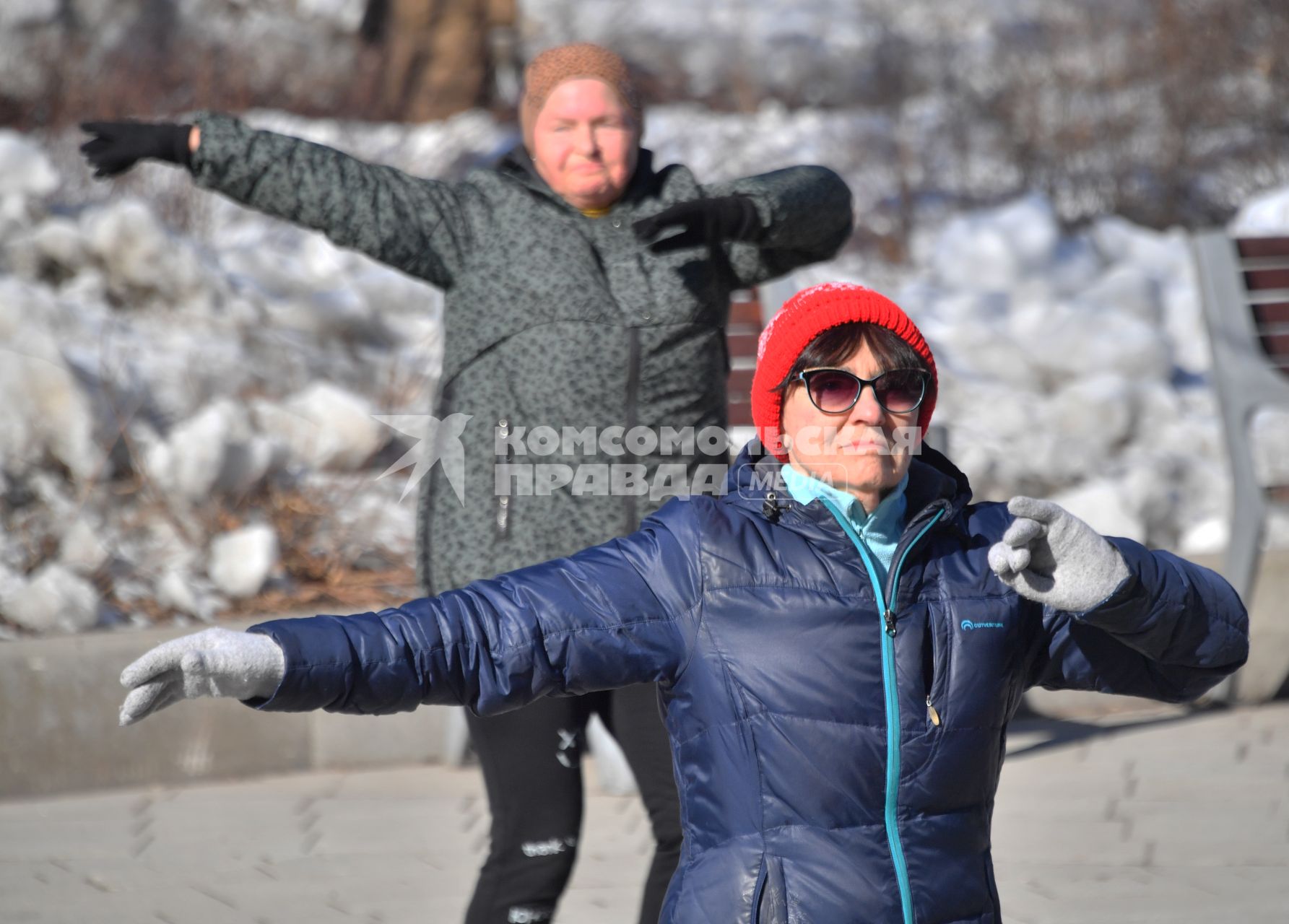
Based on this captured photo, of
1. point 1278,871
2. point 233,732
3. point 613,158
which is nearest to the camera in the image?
point 613,158

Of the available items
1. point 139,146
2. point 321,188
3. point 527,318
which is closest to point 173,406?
point 139,146

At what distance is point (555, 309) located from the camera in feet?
9.01

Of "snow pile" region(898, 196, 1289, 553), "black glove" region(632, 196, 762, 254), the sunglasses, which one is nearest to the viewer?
the sunglasses

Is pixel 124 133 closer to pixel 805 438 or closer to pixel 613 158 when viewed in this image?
pixel 613 158

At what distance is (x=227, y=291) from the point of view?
263 inches

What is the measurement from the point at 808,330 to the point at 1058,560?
437 mm

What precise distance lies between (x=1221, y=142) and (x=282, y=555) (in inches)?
281

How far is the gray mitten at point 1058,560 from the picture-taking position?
1.77 m

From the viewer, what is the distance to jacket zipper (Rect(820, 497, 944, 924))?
6.02 ft

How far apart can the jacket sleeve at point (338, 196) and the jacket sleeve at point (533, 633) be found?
1.01 meters

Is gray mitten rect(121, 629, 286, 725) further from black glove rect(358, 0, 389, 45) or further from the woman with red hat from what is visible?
black glove rect(358, 0, 389, 45)

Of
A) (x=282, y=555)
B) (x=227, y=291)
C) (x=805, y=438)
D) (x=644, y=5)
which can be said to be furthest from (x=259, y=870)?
(x=644, y=5)

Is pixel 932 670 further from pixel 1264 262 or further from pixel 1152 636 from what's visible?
pixel 1264 262

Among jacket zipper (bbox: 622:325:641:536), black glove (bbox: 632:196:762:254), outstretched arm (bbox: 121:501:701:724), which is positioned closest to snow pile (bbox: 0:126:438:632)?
jacket zipper (bbox: 622:325:641:536)
